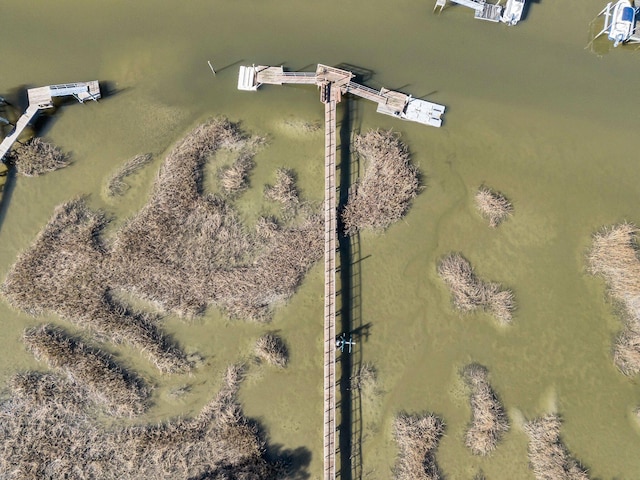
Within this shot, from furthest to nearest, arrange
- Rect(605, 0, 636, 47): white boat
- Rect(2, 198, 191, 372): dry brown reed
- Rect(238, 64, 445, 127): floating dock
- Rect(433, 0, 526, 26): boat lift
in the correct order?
1. Rect(433, 0, 526, 26): boat lift
2. Rect(605, 0, 636, 47): white boat
3. Rect(238, 64, 445, 127): floating dock
4. Rect(2, 198, 191, 372): dry brown reed

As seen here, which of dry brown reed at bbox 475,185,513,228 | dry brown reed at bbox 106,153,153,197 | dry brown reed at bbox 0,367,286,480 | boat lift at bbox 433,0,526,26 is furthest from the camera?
boat lift at bbox 433,0,526,26

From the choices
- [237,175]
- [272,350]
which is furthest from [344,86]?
[272,350]

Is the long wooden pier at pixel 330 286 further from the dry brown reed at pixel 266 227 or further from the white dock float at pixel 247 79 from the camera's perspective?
the white dock float at pixel 247 79

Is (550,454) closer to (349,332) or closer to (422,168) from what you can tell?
(349,332)

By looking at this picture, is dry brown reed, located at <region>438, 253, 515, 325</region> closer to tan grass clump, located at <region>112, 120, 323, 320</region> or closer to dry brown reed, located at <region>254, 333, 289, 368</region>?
tan grass clump, located at <region>112, 120, 323, 320</region>

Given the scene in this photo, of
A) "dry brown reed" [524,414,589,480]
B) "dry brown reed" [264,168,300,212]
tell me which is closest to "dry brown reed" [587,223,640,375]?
"dry brown reed" [524,414,589,480]

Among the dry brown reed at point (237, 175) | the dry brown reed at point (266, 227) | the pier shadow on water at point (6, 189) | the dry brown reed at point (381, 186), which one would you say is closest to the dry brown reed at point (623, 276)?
the dry brown reed at point (381, 186)

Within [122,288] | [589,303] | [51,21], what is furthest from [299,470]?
[51,21]
